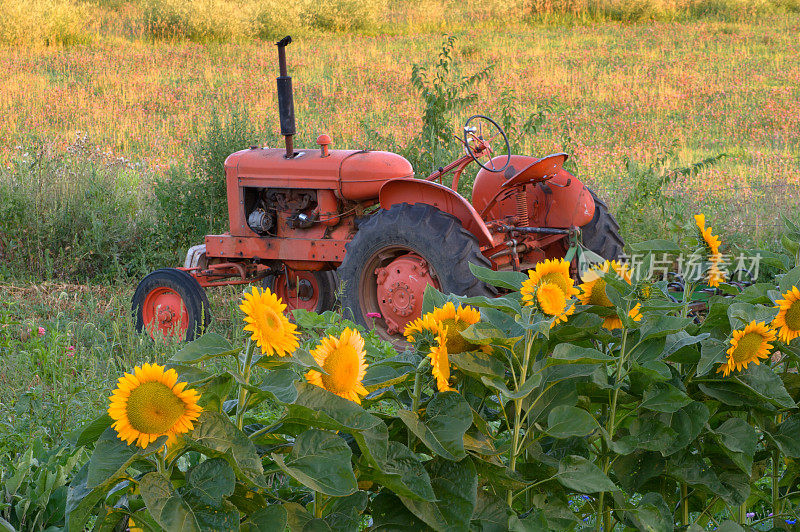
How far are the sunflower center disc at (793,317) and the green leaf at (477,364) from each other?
586 mm

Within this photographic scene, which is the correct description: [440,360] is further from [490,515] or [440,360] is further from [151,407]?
[151,407]

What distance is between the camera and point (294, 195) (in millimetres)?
4953

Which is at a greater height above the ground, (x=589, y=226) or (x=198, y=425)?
(x=198, y=425)

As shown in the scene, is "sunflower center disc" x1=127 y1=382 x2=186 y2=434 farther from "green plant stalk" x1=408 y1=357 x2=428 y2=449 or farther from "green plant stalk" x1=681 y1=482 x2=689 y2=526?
"green plant stalk" x1=681 y1=482 x2=689 y2=526

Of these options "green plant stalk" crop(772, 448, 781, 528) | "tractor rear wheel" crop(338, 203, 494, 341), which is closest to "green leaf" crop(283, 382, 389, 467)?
"green plant stalk" crop(772, 448, 781, 528)

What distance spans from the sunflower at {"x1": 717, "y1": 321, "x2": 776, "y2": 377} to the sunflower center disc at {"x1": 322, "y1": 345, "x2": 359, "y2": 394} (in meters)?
0.68

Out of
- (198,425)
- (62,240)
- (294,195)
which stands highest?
(198,425)

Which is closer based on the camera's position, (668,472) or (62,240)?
(668,472)

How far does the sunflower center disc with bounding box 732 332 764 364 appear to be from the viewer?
134cm

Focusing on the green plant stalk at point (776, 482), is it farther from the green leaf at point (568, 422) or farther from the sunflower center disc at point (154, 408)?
the sunflower center disc at point (154, 408)

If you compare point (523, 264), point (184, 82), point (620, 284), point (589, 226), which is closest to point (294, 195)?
A: point (523, 264)

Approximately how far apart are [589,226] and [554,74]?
11.9 m

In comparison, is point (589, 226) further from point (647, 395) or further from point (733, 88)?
point (733, 88)

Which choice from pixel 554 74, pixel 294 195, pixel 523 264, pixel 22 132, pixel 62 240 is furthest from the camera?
pixel 554 74
